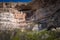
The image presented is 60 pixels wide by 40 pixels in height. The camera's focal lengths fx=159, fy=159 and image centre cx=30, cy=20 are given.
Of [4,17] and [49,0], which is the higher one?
[49,0]

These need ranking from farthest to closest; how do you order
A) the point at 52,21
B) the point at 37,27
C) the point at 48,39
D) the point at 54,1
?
the point at 54,1 < the point at 37,27 < the point at 52,21 < the point at 48,39

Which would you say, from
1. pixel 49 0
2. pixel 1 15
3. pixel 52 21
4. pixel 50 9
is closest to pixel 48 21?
pixel 52 21

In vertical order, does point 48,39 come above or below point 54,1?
below

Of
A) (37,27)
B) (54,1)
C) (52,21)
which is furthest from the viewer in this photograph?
(54,1)

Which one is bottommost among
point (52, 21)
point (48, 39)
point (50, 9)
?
point (48, 39)

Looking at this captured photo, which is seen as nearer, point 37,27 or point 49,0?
point 37,27

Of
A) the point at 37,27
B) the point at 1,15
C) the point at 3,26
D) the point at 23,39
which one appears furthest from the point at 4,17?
the point at 23,39

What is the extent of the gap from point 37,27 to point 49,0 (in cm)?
154

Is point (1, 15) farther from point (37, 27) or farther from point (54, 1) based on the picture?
point (54, 1)

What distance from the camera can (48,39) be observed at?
16.7 ft

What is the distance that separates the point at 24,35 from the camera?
5348mm

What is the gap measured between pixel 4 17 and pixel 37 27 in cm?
177

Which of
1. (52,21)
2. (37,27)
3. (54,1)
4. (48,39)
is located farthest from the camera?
(54,1)

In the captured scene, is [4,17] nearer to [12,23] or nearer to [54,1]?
[12,23]
